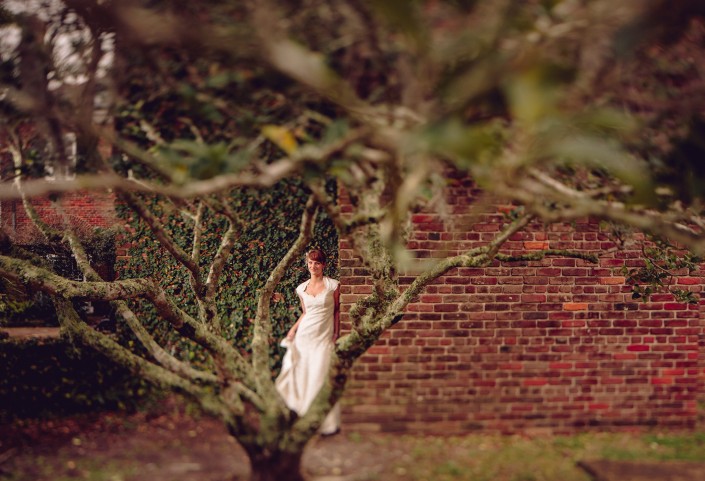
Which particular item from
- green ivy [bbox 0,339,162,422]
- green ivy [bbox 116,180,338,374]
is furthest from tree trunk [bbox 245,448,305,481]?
green ivy [bbox 0,339,162,422]

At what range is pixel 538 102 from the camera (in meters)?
Result: 1.49

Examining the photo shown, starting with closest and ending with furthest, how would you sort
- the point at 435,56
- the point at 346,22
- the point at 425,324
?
the point at 435,56 → the point at 346,22 → the point at 425,324

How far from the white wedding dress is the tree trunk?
159cm

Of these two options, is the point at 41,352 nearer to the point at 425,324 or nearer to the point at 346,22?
the point at 425,324

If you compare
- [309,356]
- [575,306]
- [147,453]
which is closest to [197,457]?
[147,453]

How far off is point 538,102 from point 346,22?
5.93 ft

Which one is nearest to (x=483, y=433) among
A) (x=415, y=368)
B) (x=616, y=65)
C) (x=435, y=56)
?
(x=415, y=368)

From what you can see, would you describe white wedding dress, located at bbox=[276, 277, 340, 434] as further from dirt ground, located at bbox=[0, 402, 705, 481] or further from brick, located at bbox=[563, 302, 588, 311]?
brick, located at bbox=[563, 302, 588, 311]

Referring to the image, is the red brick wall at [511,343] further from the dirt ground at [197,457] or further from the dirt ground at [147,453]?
the dirt ground at [147,453]

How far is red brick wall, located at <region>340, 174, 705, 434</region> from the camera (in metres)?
5.61

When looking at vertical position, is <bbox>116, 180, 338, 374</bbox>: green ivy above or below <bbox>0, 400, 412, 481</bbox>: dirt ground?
above

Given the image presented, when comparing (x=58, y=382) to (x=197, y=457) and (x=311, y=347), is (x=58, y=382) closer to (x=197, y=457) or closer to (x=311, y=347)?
(x=197, y=457)

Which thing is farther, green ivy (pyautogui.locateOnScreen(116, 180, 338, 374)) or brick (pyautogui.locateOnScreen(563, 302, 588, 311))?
green ivy (pyautogui.locateOnScreen(116, 180, 338, 374))

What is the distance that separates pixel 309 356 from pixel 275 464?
68.4 inches
